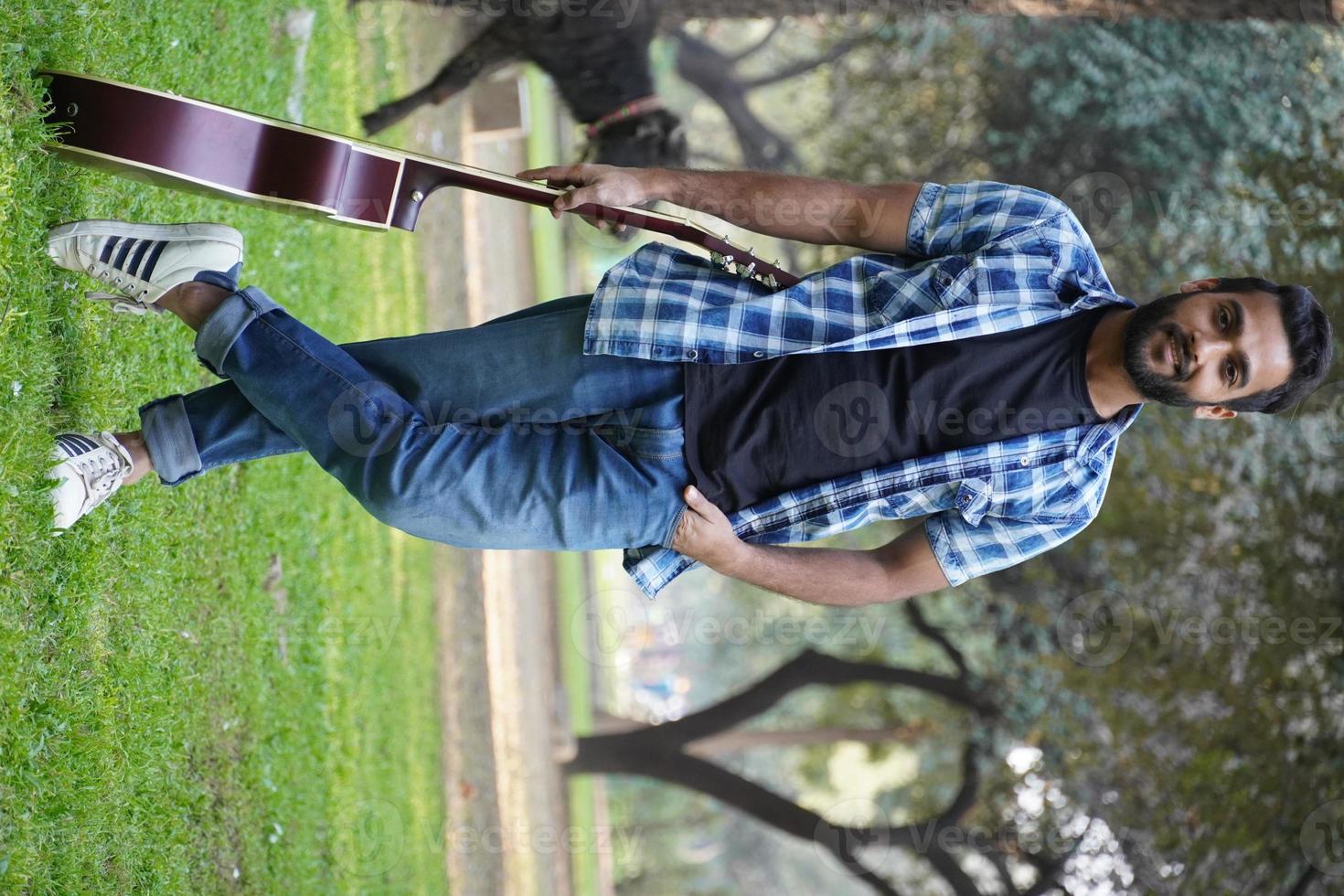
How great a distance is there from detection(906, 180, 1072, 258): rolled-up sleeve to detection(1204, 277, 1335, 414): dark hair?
50 centimetres

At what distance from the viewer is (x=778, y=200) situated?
111 inches

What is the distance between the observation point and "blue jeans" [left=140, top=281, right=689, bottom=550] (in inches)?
105

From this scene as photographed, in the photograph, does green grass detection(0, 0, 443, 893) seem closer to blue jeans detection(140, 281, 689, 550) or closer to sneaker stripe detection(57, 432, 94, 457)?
sneaker stripe detection(57, 432, 94, 457)

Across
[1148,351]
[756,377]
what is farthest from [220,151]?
[1148,351]

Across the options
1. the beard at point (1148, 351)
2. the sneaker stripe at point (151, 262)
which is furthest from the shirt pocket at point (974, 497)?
the sneaker stripe at point (151, 262)

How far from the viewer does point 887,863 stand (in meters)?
18.1

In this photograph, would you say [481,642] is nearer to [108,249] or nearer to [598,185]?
[108,249]

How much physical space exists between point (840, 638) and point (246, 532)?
1066cm

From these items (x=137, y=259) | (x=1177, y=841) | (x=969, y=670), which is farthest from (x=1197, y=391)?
Answer: (x=969, y=670)

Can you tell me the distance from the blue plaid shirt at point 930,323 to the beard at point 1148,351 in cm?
12

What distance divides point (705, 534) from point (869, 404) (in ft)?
1.68

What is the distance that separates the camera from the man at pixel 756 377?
269 cm

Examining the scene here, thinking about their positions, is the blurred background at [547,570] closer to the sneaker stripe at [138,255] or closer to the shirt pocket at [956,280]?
the sneaker stripe at [138,255]

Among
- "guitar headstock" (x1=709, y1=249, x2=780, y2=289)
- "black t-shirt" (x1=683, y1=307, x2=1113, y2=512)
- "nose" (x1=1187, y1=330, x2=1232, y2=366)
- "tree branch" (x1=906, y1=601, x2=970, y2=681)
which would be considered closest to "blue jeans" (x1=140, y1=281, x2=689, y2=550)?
"black t-shirt" (x1=683, y1=307, x2=1113, y2=512)
